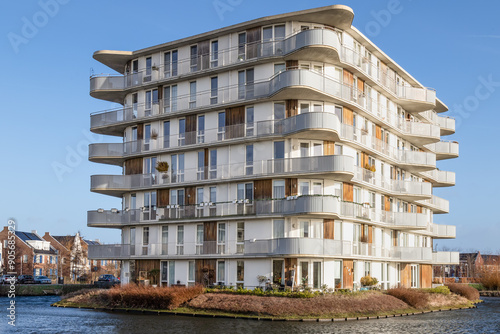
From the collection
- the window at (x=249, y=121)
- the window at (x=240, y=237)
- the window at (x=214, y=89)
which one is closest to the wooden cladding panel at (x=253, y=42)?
the window at (x=214, y=89)

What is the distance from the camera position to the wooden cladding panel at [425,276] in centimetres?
6506

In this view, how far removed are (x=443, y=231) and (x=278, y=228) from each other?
99.3ft

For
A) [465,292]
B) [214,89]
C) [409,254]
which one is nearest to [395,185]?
[409,254]

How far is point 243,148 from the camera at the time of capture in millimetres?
49750

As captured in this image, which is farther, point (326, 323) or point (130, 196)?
point (130, 196)

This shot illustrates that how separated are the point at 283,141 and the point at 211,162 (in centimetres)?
676

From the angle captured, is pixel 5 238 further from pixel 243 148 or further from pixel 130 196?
pixel 243 148

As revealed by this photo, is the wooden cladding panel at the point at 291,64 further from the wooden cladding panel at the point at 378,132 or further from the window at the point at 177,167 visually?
the window at the point at 177,167

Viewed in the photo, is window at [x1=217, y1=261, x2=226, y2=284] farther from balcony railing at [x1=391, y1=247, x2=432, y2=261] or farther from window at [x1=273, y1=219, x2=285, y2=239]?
balcony railing at [x1=391, y1=247, x2=432, y2=261]

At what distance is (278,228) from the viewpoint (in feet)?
155

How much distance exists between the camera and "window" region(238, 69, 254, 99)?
49.8 m

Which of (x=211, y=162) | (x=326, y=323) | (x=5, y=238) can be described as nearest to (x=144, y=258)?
(x=211, y=162)

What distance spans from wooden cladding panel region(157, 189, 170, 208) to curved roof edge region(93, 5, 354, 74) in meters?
12.1

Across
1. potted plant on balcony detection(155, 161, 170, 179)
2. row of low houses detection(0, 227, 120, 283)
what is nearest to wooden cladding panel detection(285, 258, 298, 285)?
potted plant on balcony detection(155, 161, 170, 179)
